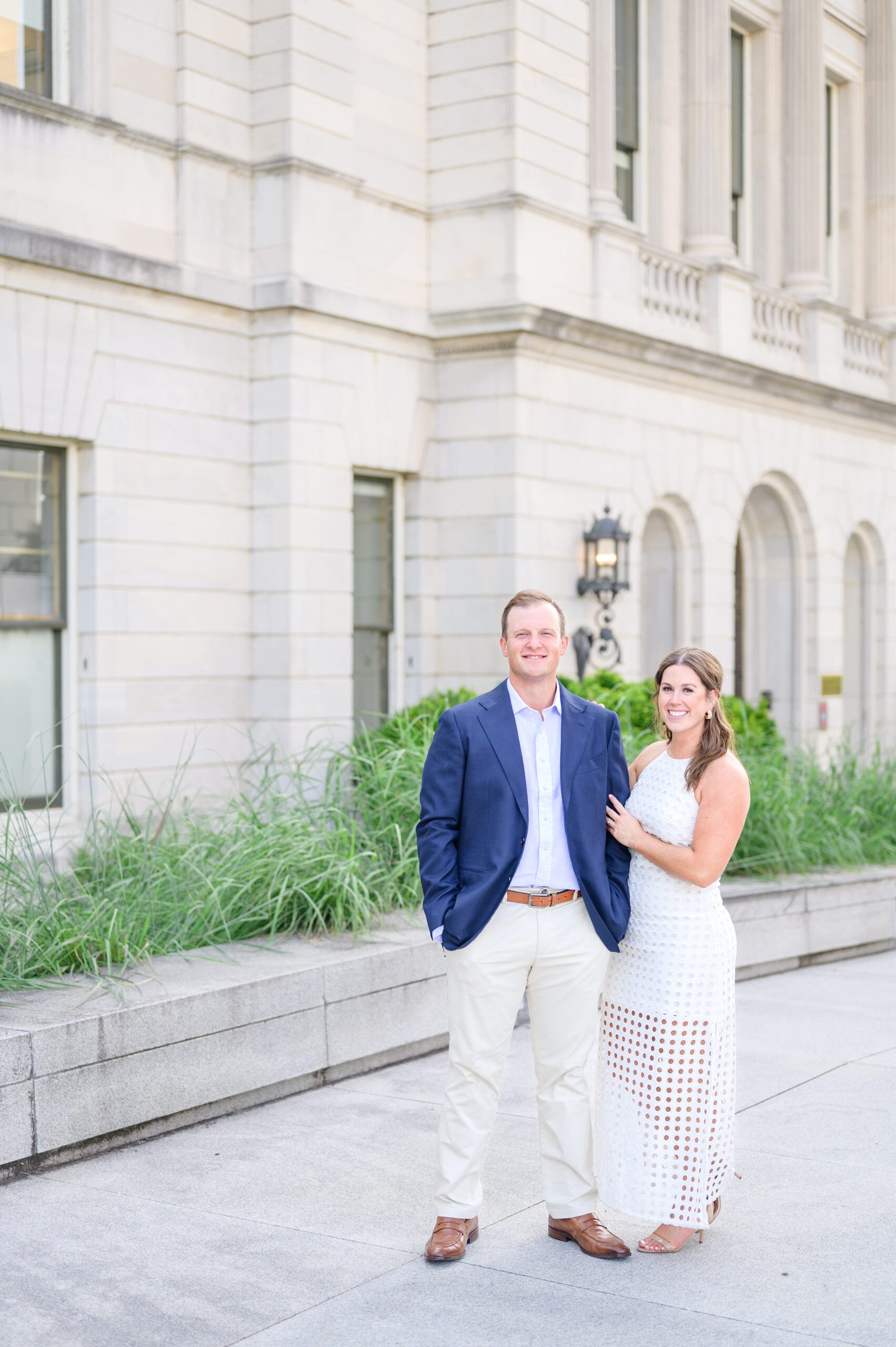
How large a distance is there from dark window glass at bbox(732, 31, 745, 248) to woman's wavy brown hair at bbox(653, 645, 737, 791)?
45.2ft

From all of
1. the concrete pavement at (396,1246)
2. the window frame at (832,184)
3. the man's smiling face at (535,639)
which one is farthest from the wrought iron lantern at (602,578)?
the man's smiling face at (535,639)

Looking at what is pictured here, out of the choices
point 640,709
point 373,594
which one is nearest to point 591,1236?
point 640,709

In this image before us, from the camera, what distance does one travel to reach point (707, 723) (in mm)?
5141

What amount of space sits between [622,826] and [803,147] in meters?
15.1

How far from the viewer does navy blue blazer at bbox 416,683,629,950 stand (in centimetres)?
480

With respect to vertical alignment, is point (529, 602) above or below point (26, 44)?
below

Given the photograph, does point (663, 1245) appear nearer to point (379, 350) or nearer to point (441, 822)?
point (441, 822)

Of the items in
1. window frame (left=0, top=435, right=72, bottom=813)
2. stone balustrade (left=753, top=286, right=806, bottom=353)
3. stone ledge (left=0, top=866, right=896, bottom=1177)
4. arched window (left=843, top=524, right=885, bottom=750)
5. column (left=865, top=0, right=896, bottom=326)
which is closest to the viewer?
stone ledge (left=0, top=866, right=896, bottom=1177)

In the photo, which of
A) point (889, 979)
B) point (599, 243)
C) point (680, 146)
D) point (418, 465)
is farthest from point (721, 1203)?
point (680, 146)

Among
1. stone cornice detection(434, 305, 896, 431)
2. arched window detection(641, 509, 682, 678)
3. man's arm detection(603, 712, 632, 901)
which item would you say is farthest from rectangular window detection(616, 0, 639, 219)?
man's arm detection(603, 712, 632, 901)

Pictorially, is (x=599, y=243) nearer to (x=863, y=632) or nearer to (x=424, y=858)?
(x=863, y=632)

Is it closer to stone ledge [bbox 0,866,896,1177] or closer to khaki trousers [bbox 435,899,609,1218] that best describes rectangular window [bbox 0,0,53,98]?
stone ledge [bbox 0,866,896,1177]

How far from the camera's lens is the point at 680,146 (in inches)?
645

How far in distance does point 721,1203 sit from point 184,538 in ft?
24.6
